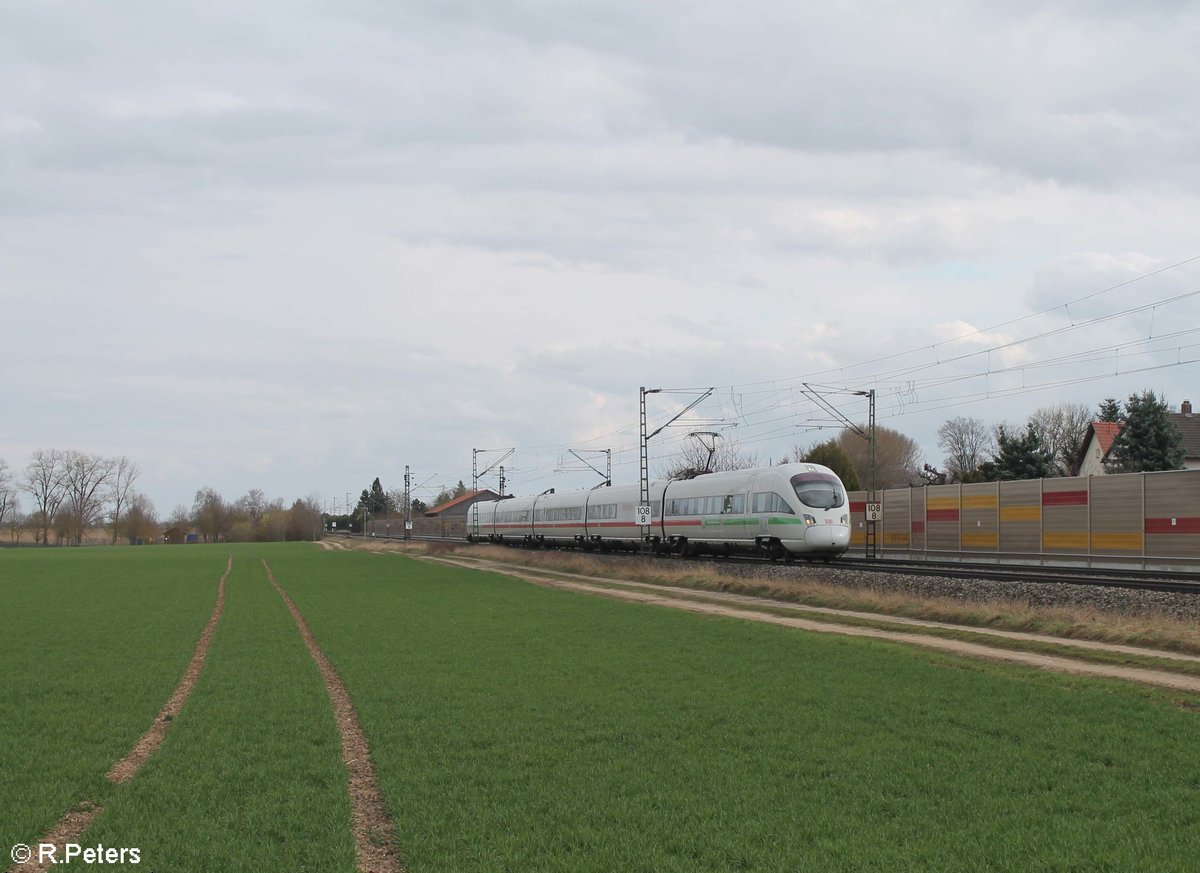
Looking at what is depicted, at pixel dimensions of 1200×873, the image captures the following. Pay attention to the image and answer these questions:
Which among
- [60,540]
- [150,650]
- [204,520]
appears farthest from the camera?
[204,520]

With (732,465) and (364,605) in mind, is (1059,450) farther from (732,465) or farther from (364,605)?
(364,605)

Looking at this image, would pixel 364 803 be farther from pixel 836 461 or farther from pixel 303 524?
pixel 303 524

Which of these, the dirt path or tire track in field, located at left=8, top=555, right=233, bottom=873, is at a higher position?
tire track in field, located at left=8, top=555, right=233, bottom=873

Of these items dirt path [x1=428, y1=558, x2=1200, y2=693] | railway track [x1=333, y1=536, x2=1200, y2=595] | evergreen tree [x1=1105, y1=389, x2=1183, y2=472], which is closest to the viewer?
dirt path [x1=428, y1=558, x2=1200, y2=693]

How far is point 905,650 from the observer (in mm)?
18938

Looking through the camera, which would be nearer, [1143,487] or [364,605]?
[364,605]

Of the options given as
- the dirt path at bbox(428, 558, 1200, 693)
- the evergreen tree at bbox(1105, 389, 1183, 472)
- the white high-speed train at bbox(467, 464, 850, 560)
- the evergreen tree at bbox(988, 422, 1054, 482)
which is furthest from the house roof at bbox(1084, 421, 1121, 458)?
the dirt path at bbox(428, 558, 1200, 693)

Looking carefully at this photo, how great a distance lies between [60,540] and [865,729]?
162 meters

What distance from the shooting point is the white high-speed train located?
38.5 meters

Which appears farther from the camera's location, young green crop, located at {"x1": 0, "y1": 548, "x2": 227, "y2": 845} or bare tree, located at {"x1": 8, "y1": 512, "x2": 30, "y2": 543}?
bare tree, located at {"x1": 8, "y1": 512, "x2": 30, "y2": 543}

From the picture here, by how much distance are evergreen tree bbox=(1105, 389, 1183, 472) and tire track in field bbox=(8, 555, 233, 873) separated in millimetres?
54324

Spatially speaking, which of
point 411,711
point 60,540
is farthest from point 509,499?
point 60,540

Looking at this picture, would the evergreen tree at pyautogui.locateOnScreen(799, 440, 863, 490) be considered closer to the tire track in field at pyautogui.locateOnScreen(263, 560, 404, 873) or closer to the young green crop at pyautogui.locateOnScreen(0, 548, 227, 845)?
the young green crop at pyautogui.locateOnScreen(0, 548, 227, 845)

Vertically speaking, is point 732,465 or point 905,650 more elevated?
point 732,465
